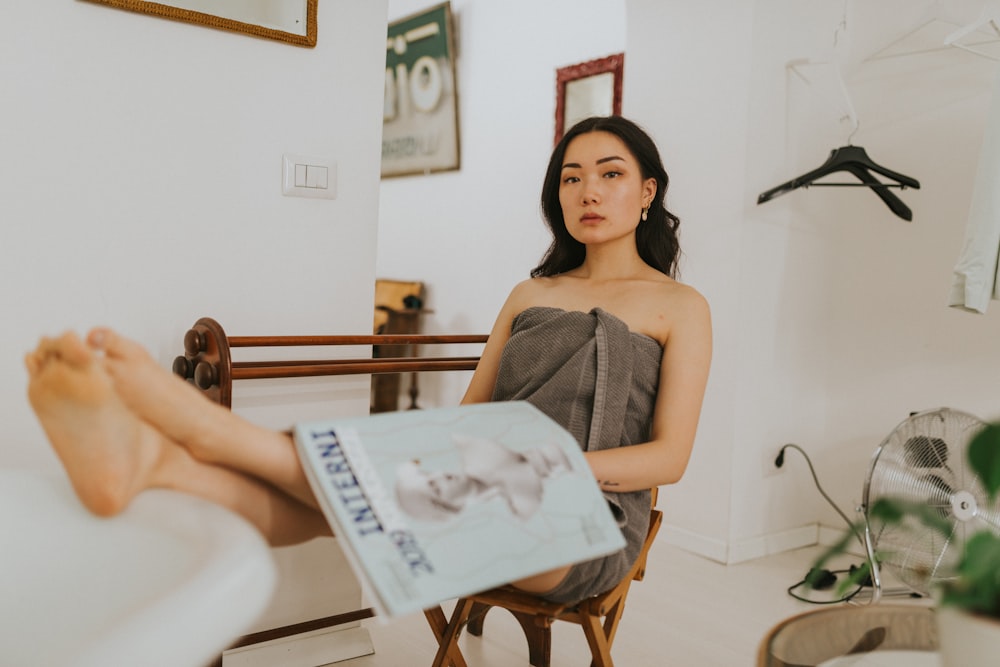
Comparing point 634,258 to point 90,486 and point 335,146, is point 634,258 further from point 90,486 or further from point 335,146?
point 90,486

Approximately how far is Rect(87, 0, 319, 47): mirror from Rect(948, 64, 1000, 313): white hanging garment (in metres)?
1.73

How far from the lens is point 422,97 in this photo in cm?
427

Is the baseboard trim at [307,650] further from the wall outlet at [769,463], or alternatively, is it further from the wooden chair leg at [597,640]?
the wall outlet at [769,463]

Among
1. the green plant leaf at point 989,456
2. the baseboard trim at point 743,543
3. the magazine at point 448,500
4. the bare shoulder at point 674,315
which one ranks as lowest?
the baseboard trim at point 743,543

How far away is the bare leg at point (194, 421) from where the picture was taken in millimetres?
905

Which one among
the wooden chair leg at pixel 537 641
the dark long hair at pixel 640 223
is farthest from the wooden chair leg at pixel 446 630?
the dark long hair at pixel 640 223

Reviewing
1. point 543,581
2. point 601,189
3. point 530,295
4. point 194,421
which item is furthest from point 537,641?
point 194,421

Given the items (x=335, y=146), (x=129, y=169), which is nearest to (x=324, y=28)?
(x=335, y=146)

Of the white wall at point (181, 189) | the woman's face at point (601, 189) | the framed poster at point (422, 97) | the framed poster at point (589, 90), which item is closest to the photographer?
the white wall at point (181, 189)

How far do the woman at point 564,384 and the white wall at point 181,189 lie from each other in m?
0.44

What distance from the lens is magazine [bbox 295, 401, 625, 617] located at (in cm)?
85

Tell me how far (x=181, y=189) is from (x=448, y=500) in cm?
101

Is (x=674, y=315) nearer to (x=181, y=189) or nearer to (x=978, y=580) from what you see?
(x=978, y=580)

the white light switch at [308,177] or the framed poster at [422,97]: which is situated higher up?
the framed poster at [422,97]
